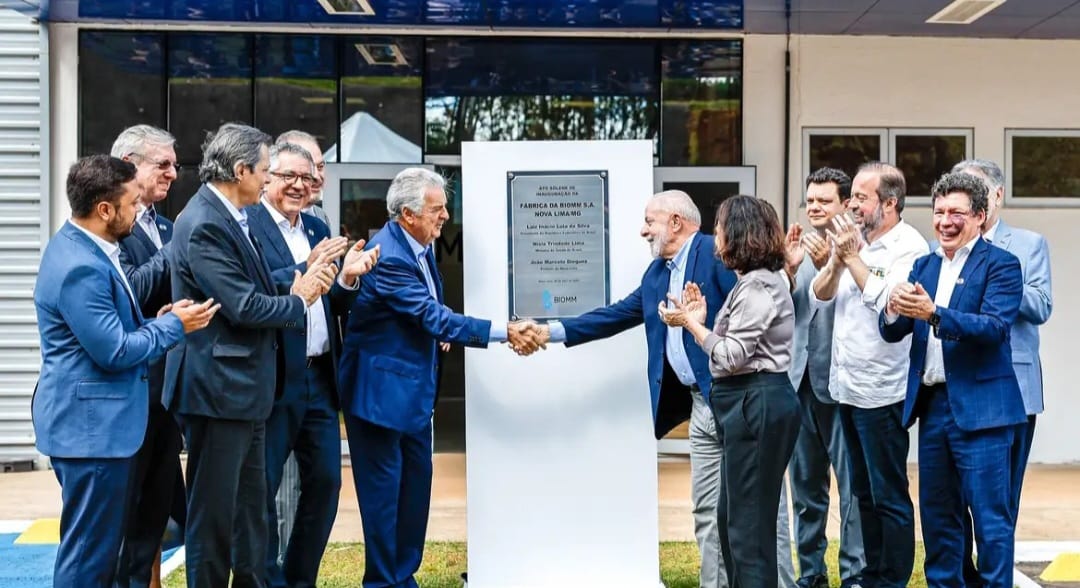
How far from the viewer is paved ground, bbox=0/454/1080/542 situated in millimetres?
7176

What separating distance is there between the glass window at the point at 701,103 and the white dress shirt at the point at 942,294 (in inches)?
181

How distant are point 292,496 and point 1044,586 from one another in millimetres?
3829

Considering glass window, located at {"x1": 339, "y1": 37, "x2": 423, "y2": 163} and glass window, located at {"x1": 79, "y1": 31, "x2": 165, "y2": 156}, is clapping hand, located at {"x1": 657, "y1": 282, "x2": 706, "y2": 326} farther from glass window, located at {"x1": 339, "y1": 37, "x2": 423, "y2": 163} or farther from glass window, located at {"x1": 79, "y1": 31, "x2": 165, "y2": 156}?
glass window, located at {"x1": 79, "y1": 31, "x2": 165, "y2": 156}

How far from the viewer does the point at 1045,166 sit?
945 centimetres

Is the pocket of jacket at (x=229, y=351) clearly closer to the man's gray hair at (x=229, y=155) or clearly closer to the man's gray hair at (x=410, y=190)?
the man's gray hair at (x=229, y=155)

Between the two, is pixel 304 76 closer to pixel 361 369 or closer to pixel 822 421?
pixel 361 369

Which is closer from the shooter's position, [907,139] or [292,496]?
[292,496]

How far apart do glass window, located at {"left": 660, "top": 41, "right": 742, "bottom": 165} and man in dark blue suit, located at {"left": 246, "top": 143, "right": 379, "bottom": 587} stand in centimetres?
475

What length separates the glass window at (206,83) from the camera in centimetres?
957

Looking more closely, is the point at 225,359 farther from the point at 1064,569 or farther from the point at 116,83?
the point at 116,83

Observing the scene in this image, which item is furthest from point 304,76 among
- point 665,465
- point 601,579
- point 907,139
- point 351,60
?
point 601,579

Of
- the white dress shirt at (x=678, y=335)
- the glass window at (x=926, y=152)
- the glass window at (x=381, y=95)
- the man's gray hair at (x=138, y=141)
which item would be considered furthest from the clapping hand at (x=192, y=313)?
the glass window at (x=926, y=152)

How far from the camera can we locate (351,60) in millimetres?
9586

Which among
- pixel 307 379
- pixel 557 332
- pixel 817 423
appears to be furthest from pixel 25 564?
pixel 817 423
